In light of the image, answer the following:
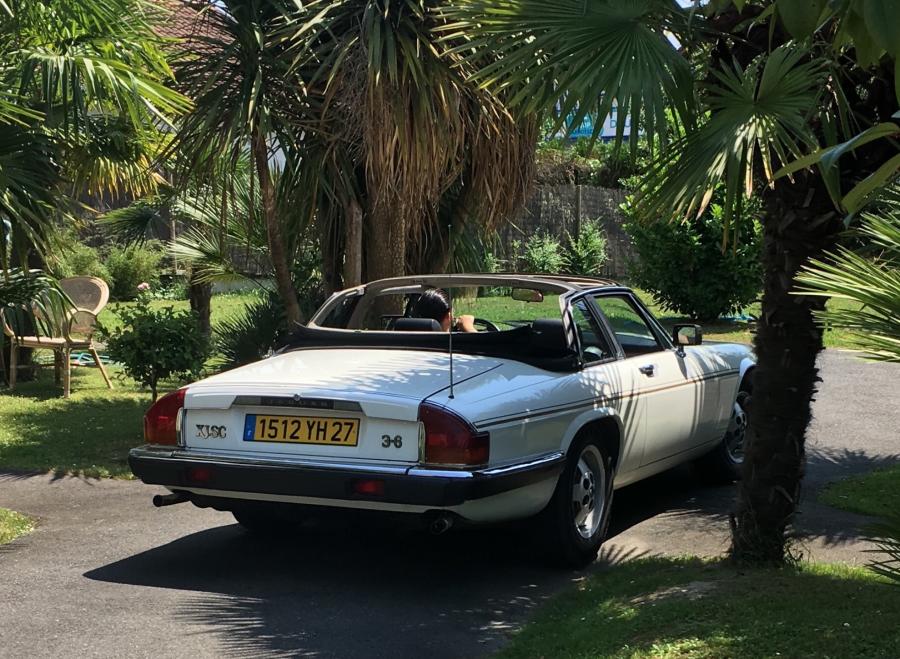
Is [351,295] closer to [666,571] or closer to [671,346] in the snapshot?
[671,346]

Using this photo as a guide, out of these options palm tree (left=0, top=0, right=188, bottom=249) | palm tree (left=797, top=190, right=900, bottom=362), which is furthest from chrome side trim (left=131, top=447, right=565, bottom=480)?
palm tree (left=797, top=190, right=900, bottom=362)

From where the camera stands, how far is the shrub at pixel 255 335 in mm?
11333

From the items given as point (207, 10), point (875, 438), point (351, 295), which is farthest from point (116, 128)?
point (875, 438)

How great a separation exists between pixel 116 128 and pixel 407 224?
3.05 meters

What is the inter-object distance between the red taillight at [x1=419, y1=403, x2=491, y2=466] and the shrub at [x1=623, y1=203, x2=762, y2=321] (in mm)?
11665

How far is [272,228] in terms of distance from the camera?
9.69 meters

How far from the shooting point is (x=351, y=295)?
7172 millimetres

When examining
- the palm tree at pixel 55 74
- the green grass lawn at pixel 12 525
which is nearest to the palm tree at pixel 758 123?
the palm tree at pixel 55 74

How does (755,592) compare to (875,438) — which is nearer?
(755,592)

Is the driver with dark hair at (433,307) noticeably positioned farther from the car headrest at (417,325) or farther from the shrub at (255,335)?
the shrub at (255,335)

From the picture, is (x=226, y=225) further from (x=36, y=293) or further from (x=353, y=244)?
(x=36, y=293)

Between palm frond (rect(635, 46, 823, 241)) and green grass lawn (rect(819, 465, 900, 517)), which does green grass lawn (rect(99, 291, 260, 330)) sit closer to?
green grass lawn (rect(819, 465, 900, 517))

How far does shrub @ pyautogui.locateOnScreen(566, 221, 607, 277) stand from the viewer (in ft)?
76.5

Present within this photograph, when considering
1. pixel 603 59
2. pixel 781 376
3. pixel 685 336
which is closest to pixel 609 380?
pixel 685 336
